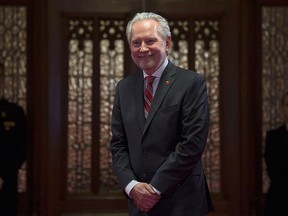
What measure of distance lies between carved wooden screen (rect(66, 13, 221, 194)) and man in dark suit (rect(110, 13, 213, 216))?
186cm

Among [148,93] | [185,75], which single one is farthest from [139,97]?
[185,75]

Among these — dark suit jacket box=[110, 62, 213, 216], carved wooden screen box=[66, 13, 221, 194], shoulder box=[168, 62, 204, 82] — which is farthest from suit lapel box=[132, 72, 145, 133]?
carved wooden screen box=[66, 13, 221, 194]

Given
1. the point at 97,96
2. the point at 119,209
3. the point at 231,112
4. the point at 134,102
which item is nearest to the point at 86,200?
the point at 119,209

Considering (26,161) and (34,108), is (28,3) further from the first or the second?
(26,161)

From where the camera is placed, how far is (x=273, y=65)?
4.25 meters

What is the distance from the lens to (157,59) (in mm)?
2254

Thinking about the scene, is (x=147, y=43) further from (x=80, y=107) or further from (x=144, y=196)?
(x=80, y=107)

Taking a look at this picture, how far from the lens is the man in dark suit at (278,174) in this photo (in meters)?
3.96

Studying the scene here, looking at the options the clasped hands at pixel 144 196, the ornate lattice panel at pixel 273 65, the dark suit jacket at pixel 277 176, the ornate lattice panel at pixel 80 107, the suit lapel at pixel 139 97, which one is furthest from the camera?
the ornate lattice panel at pixel 273 65

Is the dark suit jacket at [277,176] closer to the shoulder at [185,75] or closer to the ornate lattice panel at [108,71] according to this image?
the ornate lattice panel at [108,71]

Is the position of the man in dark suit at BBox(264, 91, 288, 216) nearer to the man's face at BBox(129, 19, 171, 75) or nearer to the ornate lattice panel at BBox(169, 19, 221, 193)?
the ornate lattice panel at BBox(169, 19, 221, 193)

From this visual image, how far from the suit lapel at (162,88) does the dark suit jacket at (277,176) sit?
184 cm

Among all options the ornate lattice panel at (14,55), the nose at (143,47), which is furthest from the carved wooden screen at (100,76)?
the nose at (143,47)

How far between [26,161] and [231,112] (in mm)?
1326
